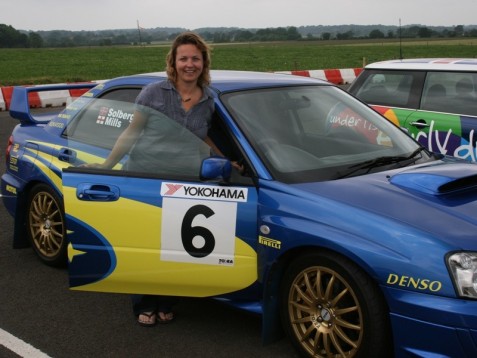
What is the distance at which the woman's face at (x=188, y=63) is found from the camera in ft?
12.5

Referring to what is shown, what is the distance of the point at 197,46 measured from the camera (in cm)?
394

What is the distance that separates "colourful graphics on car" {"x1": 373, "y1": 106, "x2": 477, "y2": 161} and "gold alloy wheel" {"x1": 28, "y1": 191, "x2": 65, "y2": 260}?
11.0 feet

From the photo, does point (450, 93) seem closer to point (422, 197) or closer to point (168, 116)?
point (422, 197)

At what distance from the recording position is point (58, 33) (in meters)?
95.7

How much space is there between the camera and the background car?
631 cm

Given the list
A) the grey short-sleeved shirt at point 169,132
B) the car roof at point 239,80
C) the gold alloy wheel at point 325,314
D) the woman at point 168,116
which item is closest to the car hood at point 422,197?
the gold alloy wheel at point 325,314

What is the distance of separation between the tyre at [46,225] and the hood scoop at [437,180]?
2.56 m

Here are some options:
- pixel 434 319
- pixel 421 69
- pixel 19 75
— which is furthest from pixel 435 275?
pixel 19 75

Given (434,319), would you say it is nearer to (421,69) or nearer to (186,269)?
(186,269)

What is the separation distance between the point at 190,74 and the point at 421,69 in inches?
151

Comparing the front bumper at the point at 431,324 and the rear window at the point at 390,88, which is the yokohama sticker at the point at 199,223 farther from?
the rear window at the point at 390,88

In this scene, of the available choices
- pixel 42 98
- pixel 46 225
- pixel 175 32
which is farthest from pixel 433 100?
pixel 175 32

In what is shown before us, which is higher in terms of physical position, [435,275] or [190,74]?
[190,74]

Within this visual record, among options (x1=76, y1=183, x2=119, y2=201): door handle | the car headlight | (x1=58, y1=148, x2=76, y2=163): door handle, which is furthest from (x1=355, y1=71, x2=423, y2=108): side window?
the car headlight
